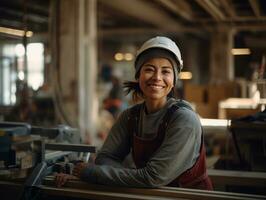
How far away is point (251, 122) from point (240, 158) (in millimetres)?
317

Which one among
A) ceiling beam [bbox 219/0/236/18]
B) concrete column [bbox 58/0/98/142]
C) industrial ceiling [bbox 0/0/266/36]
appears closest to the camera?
concrete column [bbox 58/0/98/142]

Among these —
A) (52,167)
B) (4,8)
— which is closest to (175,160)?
(52,167)

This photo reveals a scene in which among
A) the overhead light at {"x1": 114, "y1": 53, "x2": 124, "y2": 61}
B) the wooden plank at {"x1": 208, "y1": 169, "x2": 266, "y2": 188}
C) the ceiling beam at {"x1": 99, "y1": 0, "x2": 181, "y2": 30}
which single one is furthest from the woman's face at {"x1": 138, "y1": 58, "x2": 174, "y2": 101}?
the overhead light at {"x1": 114, "y1": 53, "x2": 124, "y2": 61}

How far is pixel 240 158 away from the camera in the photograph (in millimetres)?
2447

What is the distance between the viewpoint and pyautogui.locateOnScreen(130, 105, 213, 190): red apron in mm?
1735

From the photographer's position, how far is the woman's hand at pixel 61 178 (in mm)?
1742

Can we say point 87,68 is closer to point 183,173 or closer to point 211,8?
point 211,8

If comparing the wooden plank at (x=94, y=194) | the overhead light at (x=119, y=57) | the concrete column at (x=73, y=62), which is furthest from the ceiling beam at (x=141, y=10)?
the wooden plank at (x=94, y=194)

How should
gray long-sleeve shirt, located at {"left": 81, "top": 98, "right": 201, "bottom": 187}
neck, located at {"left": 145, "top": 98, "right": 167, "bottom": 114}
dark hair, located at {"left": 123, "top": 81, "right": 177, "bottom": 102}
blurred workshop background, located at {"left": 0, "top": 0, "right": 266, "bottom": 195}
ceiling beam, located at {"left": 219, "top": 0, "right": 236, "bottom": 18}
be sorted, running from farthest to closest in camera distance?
ceiling beam, located at {"left": 219, "top": 0, "right": 236, "bottom": 18}, blurred workshop background, located at {"left": 0, "top": 0, "right": 266, "bottom": 195}, dark hair, located at {"left": 123, "top": 81, "right": 177, "bottom": 102}, neck, located at {"left": 145, "top": 98, "right": 167, "bottom": 114}, gray long-sleeve shirt, located at {"left": 81, "top": 98, "right": 201, "bottom": 187}

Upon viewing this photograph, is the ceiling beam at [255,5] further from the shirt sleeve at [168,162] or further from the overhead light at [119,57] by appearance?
the overhead light at [119,57]

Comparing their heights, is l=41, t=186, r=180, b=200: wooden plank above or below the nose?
below

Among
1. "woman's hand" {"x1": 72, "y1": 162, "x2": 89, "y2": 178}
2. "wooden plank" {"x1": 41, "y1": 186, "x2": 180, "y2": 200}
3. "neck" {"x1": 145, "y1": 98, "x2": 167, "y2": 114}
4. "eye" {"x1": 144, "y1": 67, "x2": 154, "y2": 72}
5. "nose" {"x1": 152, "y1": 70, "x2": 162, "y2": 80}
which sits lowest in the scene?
"wooden plank" {"x1": 41, "y1": 186, "x2": 180, "y2": 200}

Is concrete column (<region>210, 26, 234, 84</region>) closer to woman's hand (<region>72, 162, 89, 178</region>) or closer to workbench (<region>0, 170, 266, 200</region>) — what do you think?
workbench (<region>0, 170, 266, 200</region>)

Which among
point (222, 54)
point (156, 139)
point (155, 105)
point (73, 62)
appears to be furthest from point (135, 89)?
point (222, 54)
